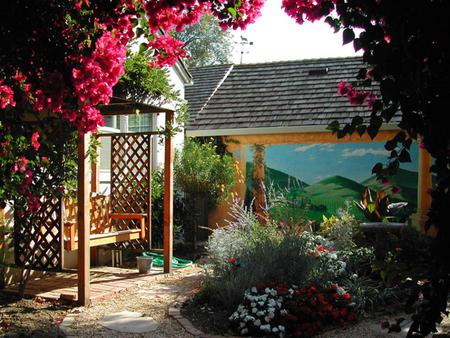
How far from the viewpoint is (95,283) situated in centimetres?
695

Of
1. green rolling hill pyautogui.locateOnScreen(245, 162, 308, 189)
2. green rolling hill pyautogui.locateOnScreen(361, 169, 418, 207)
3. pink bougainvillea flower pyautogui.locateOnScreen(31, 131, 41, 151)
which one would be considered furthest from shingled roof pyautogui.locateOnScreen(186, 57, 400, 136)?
pink bougainvillea flower pyautogui.locateOnScreen(31, 131, 41, 151)

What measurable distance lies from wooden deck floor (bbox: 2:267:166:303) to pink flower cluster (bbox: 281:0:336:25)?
4384 mm

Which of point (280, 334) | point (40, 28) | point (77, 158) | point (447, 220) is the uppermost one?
point (40, 28)

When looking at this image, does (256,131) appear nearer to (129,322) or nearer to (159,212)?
(159,212)

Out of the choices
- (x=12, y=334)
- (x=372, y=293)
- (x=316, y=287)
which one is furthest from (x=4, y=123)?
(x=372, y=293)

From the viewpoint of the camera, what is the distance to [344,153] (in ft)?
→ 37.9

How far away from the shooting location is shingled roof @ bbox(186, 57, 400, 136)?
38.5 feet

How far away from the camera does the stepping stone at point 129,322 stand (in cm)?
487

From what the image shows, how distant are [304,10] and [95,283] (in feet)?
17.5

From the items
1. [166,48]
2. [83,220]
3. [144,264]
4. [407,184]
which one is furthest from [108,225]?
[407,184]

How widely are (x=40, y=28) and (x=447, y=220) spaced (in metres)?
2.43

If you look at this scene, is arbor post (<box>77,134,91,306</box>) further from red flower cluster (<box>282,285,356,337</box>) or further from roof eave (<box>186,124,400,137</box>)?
roof eave (<box>186,124,400,137</box>)

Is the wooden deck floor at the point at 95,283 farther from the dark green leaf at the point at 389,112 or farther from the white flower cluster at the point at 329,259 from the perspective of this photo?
the dark green leaf at the point at 389,112

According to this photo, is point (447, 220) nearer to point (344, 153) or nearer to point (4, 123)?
point (4, 123)
